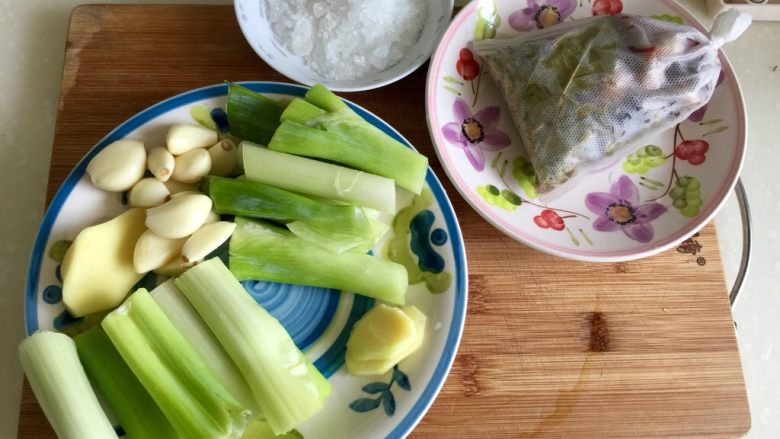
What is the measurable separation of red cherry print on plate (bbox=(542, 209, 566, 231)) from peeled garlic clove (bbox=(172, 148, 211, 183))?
0.52 meters

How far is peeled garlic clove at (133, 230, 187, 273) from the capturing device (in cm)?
83

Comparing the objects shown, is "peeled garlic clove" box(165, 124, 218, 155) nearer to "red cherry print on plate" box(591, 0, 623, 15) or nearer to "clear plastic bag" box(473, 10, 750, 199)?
"clear plastic bag" box(473, 10, 750, 199)

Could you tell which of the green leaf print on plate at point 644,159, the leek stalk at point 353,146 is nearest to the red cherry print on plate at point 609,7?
the green leaf print on plate at point 644,159

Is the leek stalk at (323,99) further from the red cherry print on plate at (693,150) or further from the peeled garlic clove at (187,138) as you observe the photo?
the red cherry print on plate at (693,150)

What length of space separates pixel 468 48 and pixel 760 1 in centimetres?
64

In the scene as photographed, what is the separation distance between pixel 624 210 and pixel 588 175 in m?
0.08

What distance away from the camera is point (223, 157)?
3.01 feet

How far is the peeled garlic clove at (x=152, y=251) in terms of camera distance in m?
0.83

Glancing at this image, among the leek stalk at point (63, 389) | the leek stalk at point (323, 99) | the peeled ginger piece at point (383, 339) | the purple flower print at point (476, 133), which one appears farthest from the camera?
the purple flower print at point (476, 133)

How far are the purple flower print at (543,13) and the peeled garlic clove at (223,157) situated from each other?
1.81 feet

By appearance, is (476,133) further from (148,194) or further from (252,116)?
(148,194)

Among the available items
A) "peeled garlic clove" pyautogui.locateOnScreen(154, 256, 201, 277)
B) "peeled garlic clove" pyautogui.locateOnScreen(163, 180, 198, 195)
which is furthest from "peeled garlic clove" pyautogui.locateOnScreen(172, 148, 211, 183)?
"peeled garlic clove" pyautogui.locateOnScreen(154, 256, 201, 277)

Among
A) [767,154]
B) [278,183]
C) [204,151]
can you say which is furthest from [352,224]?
[767,154]

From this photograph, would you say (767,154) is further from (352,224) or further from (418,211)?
(352,224)
